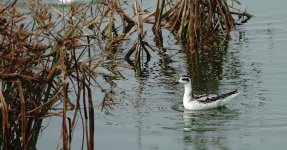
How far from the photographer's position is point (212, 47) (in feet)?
65.2

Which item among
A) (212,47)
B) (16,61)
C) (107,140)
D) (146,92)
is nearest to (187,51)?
(212,47)

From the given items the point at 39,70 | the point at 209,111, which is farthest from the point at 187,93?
the point at 39,70

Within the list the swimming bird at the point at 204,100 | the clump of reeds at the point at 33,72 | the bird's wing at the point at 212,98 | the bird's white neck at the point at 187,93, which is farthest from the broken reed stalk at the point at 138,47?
the clump of reeds at the point at 33,72

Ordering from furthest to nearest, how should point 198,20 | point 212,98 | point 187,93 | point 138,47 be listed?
point 198,20, point 138,47, point 187,93, point 212,98

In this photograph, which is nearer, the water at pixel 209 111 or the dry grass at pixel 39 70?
the dry grass at pixel 39 70

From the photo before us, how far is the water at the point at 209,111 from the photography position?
39.6 ft

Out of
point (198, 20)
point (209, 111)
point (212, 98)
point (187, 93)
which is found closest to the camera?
point (212, 98)

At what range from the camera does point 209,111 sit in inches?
567

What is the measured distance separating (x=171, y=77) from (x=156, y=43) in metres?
4.12

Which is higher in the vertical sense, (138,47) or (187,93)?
(138,47)

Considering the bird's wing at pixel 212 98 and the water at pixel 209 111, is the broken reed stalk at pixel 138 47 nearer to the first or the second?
the water at pixel 209 111

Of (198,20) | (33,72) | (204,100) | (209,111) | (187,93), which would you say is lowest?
(209,111)

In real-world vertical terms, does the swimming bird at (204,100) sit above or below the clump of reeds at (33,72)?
below

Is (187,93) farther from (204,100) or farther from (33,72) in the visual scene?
(33,72)
